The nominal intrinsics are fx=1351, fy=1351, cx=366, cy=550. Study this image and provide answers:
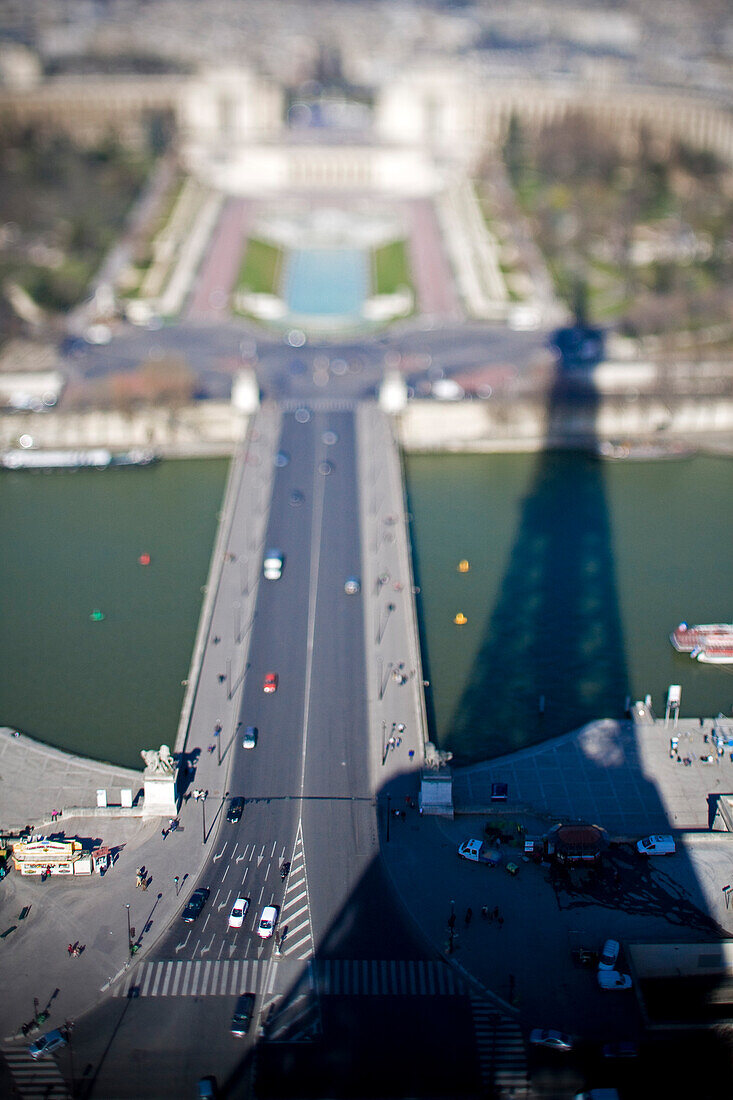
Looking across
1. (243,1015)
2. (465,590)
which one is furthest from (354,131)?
(243,1015)

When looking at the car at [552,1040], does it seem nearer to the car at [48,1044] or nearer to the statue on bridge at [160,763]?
the car at [48,1044]

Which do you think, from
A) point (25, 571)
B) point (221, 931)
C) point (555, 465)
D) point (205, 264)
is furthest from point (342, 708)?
point (205, 264)

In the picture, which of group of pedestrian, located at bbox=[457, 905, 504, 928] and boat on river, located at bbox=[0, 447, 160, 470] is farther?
boat on river, located at bbox=[0, 447, 160, 470]

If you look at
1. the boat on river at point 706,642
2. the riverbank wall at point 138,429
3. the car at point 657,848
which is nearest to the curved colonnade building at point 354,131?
the riverbank wall at point 138,429

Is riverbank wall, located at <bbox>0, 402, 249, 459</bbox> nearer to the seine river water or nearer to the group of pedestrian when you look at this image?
the seine river water

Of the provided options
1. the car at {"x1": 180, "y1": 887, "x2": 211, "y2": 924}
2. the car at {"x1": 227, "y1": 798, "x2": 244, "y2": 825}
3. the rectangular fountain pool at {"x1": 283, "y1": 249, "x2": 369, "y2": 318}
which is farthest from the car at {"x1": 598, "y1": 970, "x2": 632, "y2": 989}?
the rectangular fountain pool at {"x1": 283, "y1": 249, "x2": 369, "y2": 318}

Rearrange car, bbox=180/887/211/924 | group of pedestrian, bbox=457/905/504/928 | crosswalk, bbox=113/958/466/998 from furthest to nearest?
group of pedestrian, bbox=457/905/504/928 < car, bbox=180/887/211/924 < crosswalk, bbox=113/958/466/998
